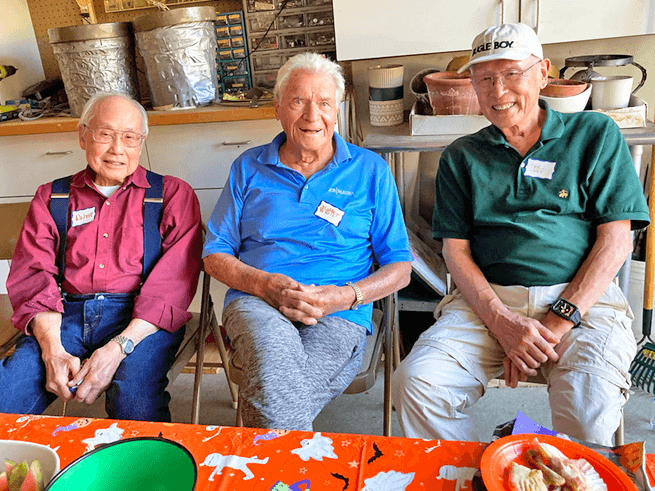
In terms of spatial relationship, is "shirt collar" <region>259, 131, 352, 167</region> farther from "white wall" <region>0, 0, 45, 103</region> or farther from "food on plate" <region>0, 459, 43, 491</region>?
"white wall" <region>0, 0, 45, 103</region>

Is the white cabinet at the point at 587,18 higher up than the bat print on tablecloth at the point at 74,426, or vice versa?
the white cabinet at the point at 587,18

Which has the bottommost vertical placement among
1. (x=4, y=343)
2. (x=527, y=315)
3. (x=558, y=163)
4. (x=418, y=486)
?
(x=4, y=343)

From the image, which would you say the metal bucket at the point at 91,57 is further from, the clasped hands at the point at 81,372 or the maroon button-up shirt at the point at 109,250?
the clasped hands at the point at 81,372

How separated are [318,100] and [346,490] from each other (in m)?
1.32

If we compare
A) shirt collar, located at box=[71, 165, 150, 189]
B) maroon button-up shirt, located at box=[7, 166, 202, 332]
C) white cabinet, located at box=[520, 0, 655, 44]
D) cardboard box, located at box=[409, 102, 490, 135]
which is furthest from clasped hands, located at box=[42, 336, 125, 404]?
white cabinet, located at box=[520, 0, 655, 44]

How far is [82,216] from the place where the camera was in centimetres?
191

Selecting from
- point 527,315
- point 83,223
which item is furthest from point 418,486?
point 83,223

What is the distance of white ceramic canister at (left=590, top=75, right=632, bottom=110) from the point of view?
79.7 inches

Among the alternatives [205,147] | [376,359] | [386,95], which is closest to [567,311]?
[376,359]

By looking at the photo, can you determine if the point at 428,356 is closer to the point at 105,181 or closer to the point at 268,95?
the point at 105,181

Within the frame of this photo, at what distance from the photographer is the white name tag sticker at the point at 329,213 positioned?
1.83 m

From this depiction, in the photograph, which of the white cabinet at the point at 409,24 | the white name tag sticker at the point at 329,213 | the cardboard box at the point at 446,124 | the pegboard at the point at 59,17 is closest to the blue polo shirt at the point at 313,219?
the white name tag sticker at the point at 329,213

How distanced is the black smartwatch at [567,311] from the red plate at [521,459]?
723mm

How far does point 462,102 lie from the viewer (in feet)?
6.97
